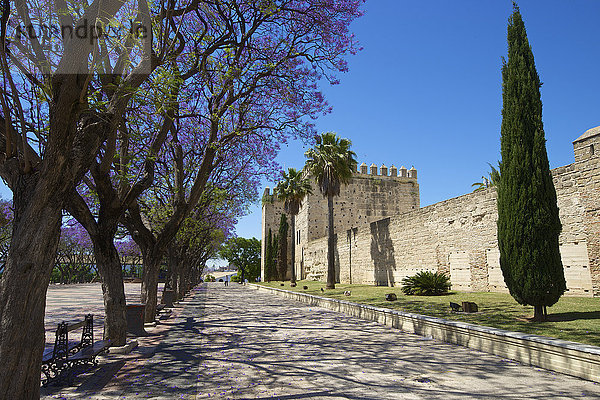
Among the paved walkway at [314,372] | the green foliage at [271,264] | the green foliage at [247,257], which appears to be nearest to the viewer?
the paved walkway at [314,372]

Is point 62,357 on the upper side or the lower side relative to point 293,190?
lower

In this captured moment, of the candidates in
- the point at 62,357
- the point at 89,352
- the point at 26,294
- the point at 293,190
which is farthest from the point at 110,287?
the point at 293,190

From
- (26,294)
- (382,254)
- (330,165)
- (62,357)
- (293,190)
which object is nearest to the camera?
(26,294)

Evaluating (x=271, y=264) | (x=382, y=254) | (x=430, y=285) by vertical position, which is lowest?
(x=430, y=285)

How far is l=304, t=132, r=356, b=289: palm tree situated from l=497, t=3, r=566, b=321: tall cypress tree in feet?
53.6

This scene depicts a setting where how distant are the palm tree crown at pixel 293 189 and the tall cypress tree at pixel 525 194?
2678 centimetres

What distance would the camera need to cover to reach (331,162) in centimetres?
2673

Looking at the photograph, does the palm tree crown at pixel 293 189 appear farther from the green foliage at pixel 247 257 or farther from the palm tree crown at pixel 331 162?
the green foliage at pixel 247 257

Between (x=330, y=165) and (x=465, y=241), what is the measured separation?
11.3 metres

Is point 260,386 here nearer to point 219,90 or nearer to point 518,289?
point 518,289

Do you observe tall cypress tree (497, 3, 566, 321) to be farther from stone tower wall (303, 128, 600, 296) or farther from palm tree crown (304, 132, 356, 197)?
palm tree crown (304, 132, 356, 197)

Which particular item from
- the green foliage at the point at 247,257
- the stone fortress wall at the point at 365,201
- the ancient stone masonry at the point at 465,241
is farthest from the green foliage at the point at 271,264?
the green foliage at the point at 247,257

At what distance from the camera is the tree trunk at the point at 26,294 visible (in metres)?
3.69

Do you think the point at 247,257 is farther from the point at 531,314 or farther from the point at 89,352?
the point at 89,352
